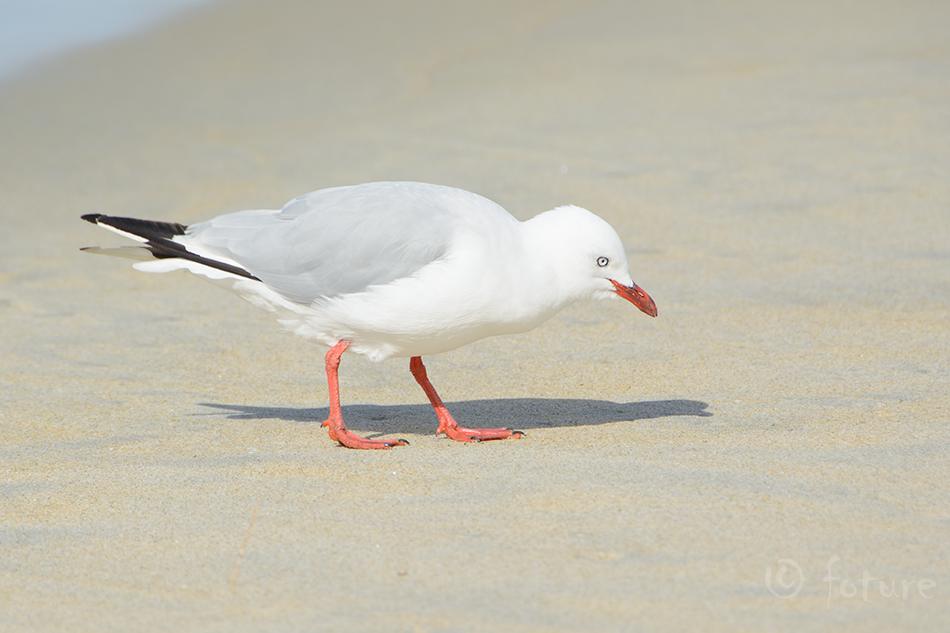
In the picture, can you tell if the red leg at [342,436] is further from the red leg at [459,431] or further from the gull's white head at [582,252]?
the gull's white head at [582,252]

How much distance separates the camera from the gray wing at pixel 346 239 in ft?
14.5

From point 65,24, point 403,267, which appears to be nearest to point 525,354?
point 403,267

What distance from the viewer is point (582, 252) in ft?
14.6

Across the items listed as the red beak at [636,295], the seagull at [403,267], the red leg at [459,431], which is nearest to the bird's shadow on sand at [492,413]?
the red leg at [459,431]

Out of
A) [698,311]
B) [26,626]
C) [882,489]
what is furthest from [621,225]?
[26,626]

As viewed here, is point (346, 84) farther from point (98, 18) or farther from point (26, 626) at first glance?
point (26, 626)

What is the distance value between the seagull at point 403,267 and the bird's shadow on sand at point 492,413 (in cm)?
25

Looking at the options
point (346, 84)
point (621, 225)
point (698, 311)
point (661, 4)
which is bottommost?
point (698, 311)

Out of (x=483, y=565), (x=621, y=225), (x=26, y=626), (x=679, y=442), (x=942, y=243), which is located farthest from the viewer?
(x=621, y=225)

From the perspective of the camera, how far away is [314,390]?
5492mm

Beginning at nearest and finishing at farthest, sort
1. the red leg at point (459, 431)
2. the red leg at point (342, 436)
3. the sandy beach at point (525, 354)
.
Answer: the sandy beach at point (525, 354) → the red leg at point (342, 436) → the red leg at point (459, 431)

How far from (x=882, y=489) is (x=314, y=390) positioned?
117 inches

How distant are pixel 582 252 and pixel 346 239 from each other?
1060 mm

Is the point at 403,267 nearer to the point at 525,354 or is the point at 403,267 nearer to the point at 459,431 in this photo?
the point at 459,431
